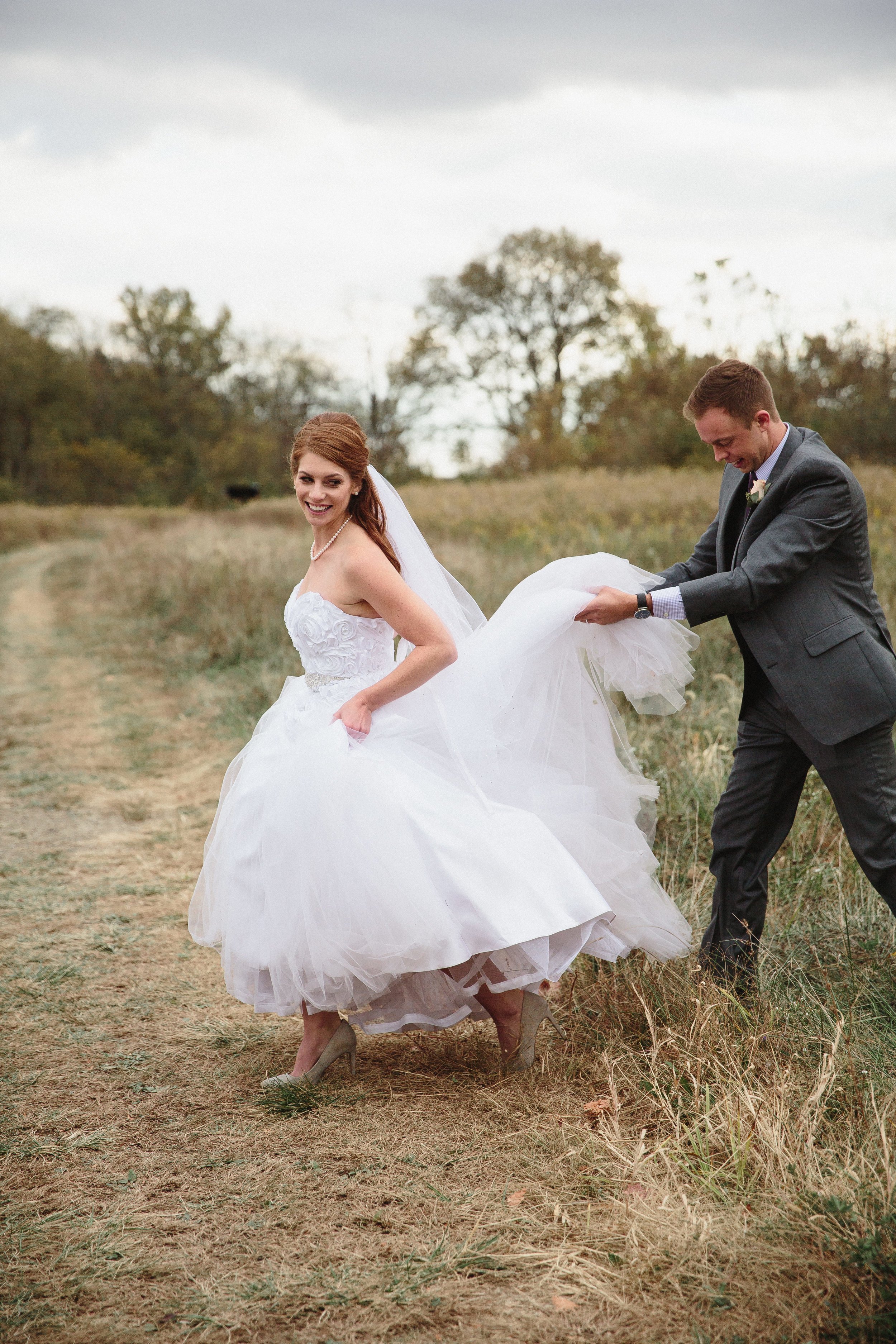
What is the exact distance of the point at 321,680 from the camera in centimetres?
367

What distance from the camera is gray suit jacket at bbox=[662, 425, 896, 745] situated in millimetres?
3434

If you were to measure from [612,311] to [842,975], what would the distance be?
1653 inches

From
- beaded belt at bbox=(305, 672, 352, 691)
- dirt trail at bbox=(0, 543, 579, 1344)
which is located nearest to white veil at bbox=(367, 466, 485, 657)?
beaded belt at bbox=(305, 672, 352, 691)

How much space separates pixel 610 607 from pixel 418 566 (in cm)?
71

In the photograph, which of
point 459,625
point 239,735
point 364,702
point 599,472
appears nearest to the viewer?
point 364,702

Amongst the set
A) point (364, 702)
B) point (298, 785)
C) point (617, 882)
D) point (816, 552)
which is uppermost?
point (816, 552)

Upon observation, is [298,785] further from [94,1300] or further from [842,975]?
[842,975]

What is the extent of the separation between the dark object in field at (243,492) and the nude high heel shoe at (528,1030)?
3850cm

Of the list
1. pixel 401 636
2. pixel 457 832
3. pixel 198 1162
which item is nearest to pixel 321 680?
pixel 401 636

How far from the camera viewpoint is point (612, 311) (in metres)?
42.5

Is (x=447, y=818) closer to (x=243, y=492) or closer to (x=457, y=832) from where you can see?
(x=457, y=832)

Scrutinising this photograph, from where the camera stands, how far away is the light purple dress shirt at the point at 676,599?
142 inches

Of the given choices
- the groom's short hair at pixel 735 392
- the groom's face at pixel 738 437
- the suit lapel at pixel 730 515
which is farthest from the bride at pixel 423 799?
the groom's short hair at pixel 735 392

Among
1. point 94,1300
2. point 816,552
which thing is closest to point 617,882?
point 816,552
